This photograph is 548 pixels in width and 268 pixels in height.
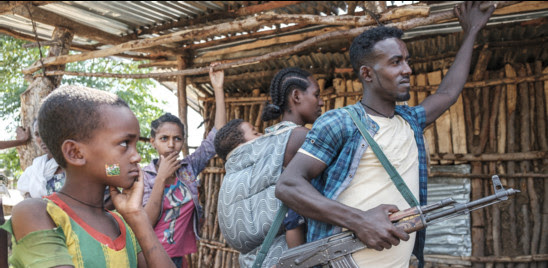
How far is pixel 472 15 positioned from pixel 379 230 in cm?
167

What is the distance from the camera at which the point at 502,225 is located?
16.8 ft

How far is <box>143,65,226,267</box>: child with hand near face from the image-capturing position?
3.33 m

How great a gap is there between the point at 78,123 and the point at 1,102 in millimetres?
7839

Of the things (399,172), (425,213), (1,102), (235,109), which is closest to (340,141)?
(399,172)

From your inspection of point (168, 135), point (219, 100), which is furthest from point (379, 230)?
point (219, 100)

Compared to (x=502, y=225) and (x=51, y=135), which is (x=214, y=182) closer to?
(x=502, y=225)

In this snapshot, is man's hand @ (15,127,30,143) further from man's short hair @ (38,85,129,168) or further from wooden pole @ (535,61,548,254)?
wooden pole @ (535,61,548,254)

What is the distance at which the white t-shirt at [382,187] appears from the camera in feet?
6.57

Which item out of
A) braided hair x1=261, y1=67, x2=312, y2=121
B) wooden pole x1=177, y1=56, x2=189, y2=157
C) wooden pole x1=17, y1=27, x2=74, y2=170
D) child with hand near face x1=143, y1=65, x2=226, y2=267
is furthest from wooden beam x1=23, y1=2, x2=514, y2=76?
wooden pole x1=177, y1=56, x2=189, y2=157

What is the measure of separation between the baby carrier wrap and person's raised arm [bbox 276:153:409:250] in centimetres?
48

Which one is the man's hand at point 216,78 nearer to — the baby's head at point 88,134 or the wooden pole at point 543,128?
the baby's head at point 88,134

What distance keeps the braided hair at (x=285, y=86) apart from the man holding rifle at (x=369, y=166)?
2.13 ft

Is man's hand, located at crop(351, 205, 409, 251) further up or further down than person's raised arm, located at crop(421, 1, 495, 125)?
further down

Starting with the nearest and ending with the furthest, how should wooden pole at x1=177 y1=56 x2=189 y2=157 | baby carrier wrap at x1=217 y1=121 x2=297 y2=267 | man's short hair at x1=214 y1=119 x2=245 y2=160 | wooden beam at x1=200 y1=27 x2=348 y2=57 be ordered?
baby carrier wrap at x1=217 y1=121 x2=297 y2=267 < man's short hair at x1=214 y1=119 x2=245 y2=160 < wooden beam at x1=200 y1=27 x2=348 y2=57 < wooden pole at x1=177 y1=56 x2=189 y2=157
